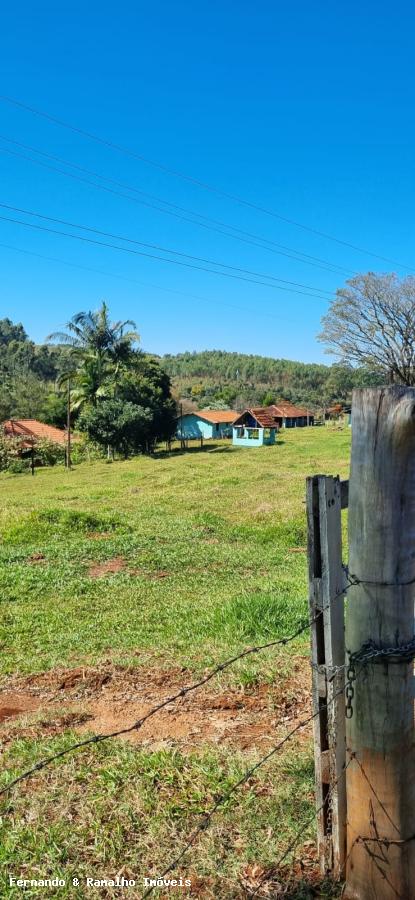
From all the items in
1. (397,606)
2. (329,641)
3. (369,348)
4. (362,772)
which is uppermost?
(369,348)

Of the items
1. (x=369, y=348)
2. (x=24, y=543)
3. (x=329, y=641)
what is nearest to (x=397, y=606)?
(x=329, y=641)

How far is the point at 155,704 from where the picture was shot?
4059 millimetres

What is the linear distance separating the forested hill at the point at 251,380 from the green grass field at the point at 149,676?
1666 inches

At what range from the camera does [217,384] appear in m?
101

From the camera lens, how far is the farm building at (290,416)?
2464 inches

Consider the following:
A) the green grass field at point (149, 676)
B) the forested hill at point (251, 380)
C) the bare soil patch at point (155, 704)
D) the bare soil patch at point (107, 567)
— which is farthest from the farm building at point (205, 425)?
the bare soil patch at point (155, 704)

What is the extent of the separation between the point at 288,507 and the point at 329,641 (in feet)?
41.0

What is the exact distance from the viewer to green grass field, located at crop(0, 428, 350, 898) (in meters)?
2.51

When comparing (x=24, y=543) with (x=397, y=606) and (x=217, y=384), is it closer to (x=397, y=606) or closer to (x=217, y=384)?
(x=397, y=606)

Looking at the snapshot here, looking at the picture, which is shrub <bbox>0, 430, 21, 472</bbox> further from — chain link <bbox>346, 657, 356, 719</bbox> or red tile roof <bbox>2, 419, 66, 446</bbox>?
chain link <bbox>346, 657, 356, 719</bbox>

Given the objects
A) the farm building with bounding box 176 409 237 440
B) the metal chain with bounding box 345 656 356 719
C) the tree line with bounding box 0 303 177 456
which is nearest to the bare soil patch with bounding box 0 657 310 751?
the metal chain with bounding box 345 656 356 719

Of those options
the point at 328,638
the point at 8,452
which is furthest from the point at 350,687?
the point at 8,452

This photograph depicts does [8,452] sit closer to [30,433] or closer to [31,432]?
[30,433]

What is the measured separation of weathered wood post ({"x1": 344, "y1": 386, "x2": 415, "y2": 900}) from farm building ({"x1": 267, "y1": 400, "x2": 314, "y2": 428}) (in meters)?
60.0
